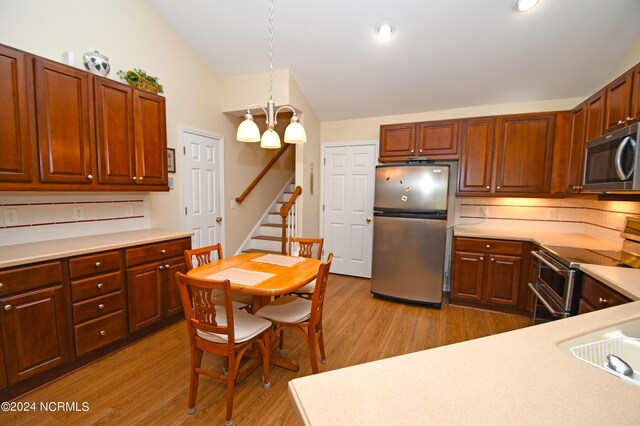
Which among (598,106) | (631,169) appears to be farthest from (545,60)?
(631,169)

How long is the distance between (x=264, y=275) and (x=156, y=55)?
273 centimetres

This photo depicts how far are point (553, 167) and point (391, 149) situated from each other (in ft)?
5.71

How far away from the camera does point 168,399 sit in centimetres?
186

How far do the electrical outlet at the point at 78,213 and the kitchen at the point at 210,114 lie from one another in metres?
0.07

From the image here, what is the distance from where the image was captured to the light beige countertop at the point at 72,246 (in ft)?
5.99

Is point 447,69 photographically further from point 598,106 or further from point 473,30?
point 598,106

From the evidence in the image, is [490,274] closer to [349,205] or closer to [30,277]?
[349,205]

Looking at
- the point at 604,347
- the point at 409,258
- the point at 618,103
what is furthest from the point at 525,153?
the point at 604,347

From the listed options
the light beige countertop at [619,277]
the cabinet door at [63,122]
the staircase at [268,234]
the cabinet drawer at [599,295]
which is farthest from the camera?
the staircase at [268,234]

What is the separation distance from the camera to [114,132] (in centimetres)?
242

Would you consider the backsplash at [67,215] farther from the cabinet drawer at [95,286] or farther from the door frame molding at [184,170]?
the cabinet drawer at [95,286]

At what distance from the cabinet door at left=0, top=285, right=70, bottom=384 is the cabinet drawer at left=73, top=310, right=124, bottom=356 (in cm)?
8

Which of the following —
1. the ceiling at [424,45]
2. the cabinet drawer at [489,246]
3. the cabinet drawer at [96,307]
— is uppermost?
the ceiling at [424,45]

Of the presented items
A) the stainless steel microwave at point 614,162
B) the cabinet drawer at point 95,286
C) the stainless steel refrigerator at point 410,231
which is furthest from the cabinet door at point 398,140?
the cabinet drawer at point 95,286
